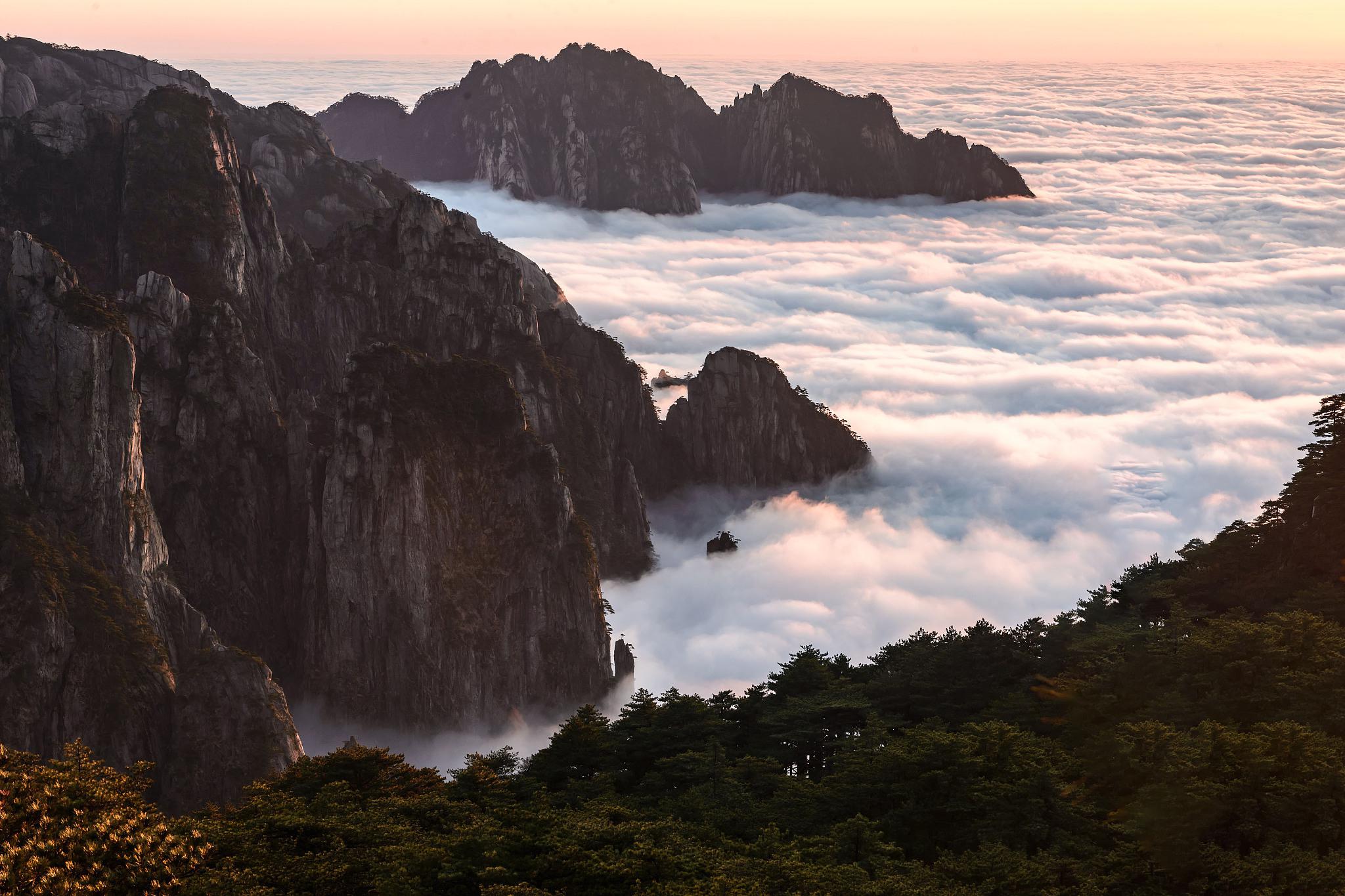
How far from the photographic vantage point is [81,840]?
149 ft

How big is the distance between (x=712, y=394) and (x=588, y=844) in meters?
142

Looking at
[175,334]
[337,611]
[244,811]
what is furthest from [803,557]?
[244,811]

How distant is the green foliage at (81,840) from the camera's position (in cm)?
4344

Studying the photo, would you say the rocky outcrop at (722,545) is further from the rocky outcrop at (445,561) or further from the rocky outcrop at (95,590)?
the rocky outcrop at (95,590)

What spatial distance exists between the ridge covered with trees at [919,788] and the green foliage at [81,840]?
220 mm

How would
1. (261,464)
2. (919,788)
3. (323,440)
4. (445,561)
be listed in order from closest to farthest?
1. (919,788)
2. (323,440)
3. (445,561)
4. (261,464)

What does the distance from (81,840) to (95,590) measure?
47.9m

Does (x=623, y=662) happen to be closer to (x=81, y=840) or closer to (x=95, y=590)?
(x=95, y=590)

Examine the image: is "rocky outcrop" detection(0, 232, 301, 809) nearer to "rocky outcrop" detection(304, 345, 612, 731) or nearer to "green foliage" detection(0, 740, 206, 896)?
"rocky outcrop" detection(304, 345, 612, 731)

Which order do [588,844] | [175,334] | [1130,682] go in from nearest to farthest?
1. [588,844]
2. [1130,682]
3. [175,334]

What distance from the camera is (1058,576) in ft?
615

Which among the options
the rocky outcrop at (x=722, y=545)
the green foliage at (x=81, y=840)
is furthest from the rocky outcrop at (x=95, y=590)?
the rocky outcrop at (x=722, y=545)

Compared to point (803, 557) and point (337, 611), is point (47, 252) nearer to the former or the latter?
point (337, 611)

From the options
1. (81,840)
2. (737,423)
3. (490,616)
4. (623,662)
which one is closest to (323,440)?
(490,616)
